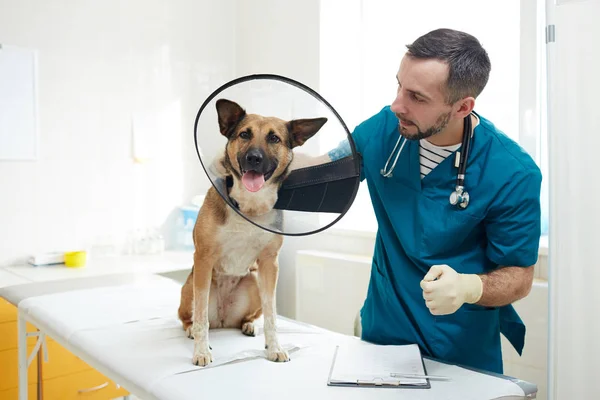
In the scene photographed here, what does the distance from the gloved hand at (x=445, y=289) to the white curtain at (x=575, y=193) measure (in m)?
0.26

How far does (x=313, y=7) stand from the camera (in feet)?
10.8

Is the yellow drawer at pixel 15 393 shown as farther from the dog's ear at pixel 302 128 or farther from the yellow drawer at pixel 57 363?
the dog's ear at pixel 302 128

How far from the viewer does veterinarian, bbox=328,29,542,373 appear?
1270 millimetres

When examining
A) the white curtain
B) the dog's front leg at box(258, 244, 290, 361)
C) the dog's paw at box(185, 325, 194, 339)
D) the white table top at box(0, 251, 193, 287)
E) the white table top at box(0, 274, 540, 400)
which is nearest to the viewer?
the white table top at box(0, 274, 540, 400)

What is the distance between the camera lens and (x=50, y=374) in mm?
2385

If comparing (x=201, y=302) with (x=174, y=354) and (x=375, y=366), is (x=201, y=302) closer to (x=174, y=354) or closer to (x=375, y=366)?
(x=174, y=354)

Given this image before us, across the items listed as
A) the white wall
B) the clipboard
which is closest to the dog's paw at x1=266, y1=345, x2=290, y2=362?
the clipboard

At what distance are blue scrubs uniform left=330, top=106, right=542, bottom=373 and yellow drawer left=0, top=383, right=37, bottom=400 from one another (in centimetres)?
160

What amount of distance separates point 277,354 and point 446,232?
50 cm

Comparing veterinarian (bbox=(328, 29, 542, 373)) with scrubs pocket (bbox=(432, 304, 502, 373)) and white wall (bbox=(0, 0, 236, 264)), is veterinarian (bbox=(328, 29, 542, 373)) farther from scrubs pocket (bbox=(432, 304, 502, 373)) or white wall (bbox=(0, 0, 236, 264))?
white wall (bbox=(0, 0, 236, 264))

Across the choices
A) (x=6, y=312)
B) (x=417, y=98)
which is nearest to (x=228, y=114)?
(x=417, y=98)

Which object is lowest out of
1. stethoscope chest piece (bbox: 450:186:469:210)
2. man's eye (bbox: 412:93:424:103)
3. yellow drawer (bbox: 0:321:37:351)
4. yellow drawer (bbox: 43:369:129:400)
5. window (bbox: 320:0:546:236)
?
yellow drawer (bbox: 43:369:129:400)

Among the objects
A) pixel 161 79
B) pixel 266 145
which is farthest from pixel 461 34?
pixel 161 79

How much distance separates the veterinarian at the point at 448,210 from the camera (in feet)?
4.17
